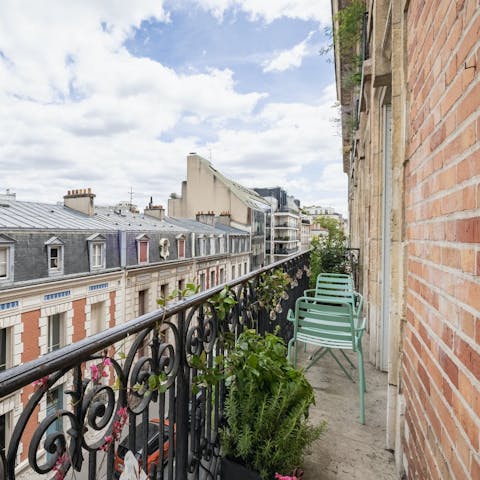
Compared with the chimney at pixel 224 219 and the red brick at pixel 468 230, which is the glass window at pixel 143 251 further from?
the red brick at pixel 468 230

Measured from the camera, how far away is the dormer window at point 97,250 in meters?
11.5

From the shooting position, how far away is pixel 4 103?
65.6 ft

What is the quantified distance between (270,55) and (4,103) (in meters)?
18.3

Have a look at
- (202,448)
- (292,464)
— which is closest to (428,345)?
(292,464)

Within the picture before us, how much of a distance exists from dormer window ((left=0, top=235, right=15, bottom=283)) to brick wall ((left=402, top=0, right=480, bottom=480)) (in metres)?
10.2

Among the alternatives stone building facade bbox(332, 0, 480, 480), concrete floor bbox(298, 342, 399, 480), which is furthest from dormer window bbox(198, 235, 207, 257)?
stone building facade bbox(332, 0, 480, 480)

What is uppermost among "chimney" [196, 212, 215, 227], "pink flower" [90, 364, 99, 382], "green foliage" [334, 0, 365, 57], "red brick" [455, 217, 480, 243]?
"green foliage" [334, 0, 365, 57]

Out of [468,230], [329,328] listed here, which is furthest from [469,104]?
[329,328]

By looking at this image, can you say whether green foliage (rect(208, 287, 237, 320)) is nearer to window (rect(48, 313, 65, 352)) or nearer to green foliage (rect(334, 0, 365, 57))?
green foliage (rect(334, 0, 365, 57))

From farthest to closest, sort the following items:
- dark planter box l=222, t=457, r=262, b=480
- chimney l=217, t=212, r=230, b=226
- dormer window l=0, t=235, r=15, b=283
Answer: chimney l=217, t=212, r=230, b=226 → dormer window l=0, t=235, r=15, b=283 → dark planter box l=222, t=457, r=262, b=480

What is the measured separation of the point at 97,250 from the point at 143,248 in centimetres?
217

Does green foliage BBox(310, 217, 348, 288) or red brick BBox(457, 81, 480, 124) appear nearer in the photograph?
red brick BBox(457, 81, 480, 124)

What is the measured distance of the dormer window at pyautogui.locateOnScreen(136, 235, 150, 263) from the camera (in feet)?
44.0

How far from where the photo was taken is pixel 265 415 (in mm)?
1516
